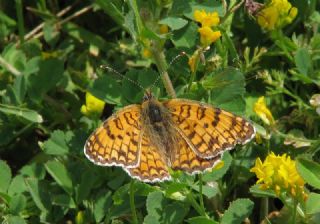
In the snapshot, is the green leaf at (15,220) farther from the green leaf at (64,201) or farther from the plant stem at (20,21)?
the plant stem at (20,21)

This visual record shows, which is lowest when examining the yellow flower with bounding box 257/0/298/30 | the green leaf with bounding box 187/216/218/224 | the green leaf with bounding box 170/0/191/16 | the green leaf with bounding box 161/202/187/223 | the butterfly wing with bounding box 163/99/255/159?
the green leaf with bounding box 161/202/187/223

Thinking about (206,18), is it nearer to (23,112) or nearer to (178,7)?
(178,7)

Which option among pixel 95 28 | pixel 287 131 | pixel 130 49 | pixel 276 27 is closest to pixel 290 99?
pixel 287 131

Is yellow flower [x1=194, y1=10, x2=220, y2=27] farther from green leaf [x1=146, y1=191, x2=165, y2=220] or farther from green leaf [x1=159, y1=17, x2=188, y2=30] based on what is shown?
green leaf [x1=146, y1=191, x2=165, y2=220]

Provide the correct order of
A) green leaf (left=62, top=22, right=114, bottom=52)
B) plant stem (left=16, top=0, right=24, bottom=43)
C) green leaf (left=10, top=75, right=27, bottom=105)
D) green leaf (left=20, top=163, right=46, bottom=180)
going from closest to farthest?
1. green leaf (left=20, top=163, right=46, bottom=180)
2. green leaf (left=10, top=75, right=27, bottom=105)
3. plant stem (left=16, top=0, right=24, bottom=43)
4. green leaf (left=62, top=22, right=114, bottom=52)

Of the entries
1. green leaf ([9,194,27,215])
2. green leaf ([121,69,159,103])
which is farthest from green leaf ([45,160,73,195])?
green leaf ([121,69,159,103])

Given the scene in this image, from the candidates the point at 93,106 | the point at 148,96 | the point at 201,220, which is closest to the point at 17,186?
the point at 93,106
